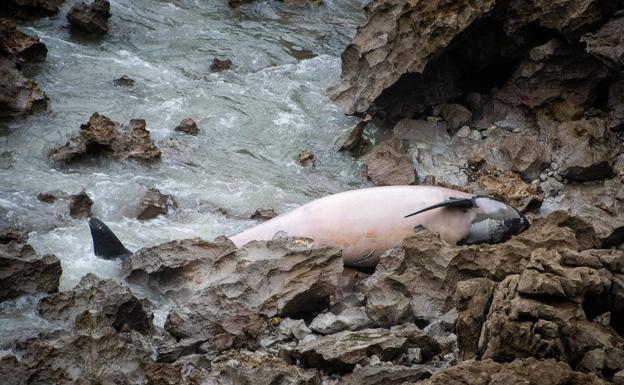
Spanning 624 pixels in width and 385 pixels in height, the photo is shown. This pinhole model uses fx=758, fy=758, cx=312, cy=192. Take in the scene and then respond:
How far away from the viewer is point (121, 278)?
6.88 metres

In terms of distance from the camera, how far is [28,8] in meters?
12.8

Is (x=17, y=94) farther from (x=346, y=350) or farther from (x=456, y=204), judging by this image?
(x=346, y=350)

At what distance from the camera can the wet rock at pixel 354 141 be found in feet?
32.3

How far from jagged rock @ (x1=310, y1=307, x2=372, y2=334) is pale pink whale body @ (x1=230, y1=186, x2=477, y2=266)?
1.38 meters

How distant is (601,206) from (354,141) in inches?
125

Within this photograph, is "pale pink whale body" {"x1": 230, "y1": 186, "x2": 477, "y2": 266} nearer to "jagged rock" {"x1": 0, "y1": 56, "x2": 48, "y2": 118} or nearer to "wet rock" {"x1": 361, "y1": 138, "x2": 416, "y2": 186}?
"wet rock" {"x1": 361, "y1": 138, "x2": 416, "y2": 186}

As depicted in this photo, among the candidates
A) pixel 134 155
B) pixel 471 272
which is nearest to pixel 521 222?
pixel 471 272

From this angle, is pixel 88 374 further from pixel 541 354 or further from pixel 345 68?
pixel 345 68

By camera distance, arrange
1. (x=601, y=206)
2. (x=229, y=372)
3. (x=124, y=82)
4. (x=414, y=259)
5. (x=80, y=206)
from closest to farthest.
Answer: (x=229, y=372)
(x=414, y=259)
(x=80, y=206)
(x=601, y=206)
(x=124, y=82)

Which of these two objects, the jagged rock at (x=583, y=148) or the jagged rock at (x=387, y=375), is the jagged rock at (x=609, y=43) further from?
the jagged rock at (x=387, y=375)

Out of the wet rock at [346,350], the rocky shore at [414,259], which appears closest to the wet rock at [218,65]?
the rocky shore at [414,259]

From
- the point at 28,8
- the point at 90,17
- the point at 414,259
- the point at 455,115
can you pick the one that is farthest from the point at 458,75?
the point at 28,8

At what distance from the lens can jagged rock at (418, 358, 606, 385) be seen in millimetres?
3986

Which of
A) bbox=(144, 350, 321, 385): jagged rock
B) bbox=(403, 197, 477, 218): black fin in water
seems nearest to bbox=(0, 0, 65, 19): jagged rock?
bbox=(403, 197, 477, 218): black fin in water
